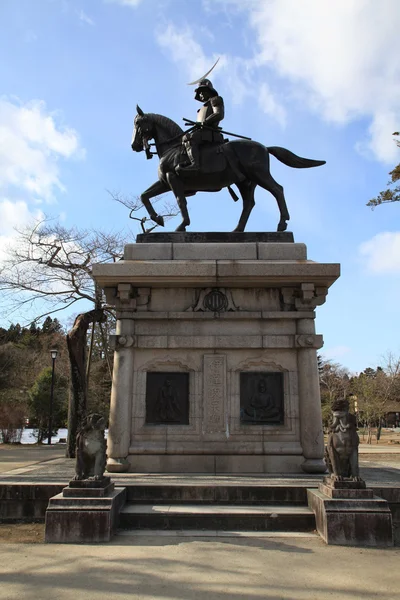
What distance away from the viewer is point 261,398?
361 inches

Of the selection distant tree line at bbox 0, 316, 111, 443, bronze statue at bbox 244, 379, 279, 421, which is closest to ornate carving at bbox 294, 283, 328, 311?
bronze statue at bbox 244, 379, 279, 421

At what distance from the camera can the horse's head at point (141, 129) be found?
10.9 meters

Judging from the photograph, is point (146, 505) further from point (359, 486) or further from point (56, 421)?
point (56, 421)

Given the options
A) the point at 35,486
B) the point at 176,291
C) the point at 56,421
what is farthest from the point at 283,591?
the point at 56,421

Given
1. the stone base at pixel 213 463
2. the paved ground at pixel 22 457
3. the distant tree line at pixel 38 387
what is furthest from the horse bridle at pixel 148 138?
the distant tree line at pixel 38 387

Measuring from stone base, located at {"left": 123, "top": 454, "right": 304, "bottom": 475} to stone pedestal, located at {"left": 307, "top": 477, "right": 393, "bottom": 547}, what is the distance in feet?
9.02

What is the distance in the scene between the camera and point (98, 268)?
9211mm

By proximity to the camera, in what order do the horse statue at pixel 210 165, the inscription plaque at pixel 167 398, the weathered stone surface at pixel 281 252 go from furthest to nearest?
1. the horse statue at pixel 210 165
2. the weathered stone surface at pixel 281 252
3. the inscription plaque at pixel 167 398

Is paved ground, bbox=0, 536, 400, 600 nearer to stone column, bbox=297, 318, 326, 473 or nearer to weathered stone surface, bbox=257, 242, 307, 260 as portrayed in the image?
stone column, bbox=297, 318, 326, 473

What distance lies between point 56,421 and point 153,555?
3458 centimetres

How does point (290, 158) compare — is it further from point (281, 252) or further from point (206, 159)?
point (281, 252)

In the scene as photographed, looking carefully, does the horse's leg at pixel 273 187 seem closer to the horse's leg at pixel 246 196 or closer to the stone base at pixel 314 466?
the horse's leg at pixel 246 196

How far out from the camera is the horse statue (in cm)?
1067

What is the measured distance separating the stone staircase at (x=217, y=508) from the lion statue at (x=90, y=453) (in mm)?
701
